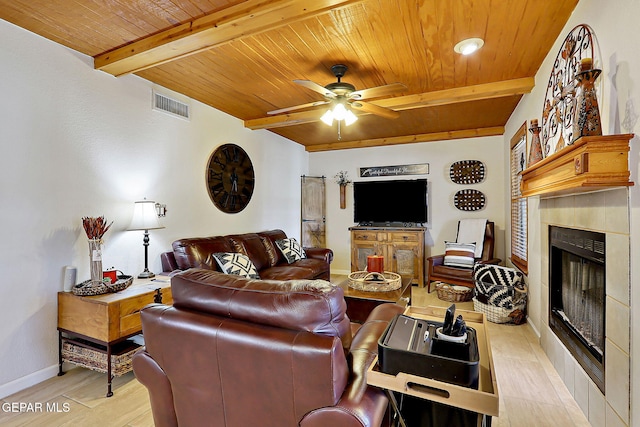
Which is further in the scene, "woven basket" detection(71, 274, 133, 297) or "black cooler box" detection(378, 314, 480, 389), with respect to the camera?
"woven basket" detection(71, 274, 133, 297)

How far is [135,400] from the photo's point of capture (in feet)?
6.83

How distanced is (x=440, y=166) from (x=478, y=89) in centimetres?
218

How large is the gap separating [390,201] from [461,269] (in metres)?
1.76

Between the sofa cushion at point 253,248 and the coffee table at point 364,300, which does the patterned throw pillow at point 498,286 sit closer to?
the coffee table at point 364,300

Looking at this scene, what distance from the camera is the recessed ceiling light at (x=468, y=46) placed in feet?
8.00

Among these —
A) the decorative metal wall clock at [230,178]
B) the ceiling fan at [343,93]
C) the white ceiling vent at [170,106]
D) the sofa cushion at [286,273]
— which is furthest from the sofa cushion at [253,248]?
the ceiling fan at [343,93]

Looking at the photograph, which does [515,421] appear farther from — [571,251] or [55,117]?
[55,117]

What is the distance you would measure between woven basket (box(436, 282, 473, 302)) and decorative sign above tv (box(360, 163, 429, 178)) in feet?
6.92

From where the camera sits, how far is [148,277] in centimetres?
290

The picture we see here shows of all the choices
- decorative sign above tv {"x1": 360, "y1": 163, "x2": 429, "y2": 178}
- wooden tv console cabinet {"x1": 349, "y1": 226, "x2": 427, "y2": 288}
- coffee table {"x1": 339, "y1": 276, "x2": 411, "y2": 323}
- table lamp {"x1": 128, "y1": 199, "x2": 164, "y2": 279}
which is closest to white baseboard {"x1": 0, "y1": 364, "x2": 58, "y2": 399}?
table lamp {"x1": 128, "y1": 199, "x2": 164, "y2": 279}

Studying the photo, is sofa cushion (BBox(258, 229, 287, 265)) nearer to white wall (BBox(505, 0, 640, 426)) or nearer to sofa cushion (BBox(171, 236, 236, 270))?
sofa cushion (BBox(171, 236, 236, 270))

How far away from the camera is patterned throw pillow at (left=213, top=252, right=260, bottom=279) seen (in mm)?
3338

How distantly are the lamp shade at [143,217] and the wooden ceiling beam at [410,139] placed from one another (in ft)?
12.7

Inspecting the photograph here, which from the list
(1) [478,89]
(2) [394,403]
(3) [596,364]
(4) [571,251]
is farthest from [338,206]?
(2) [394,403]
